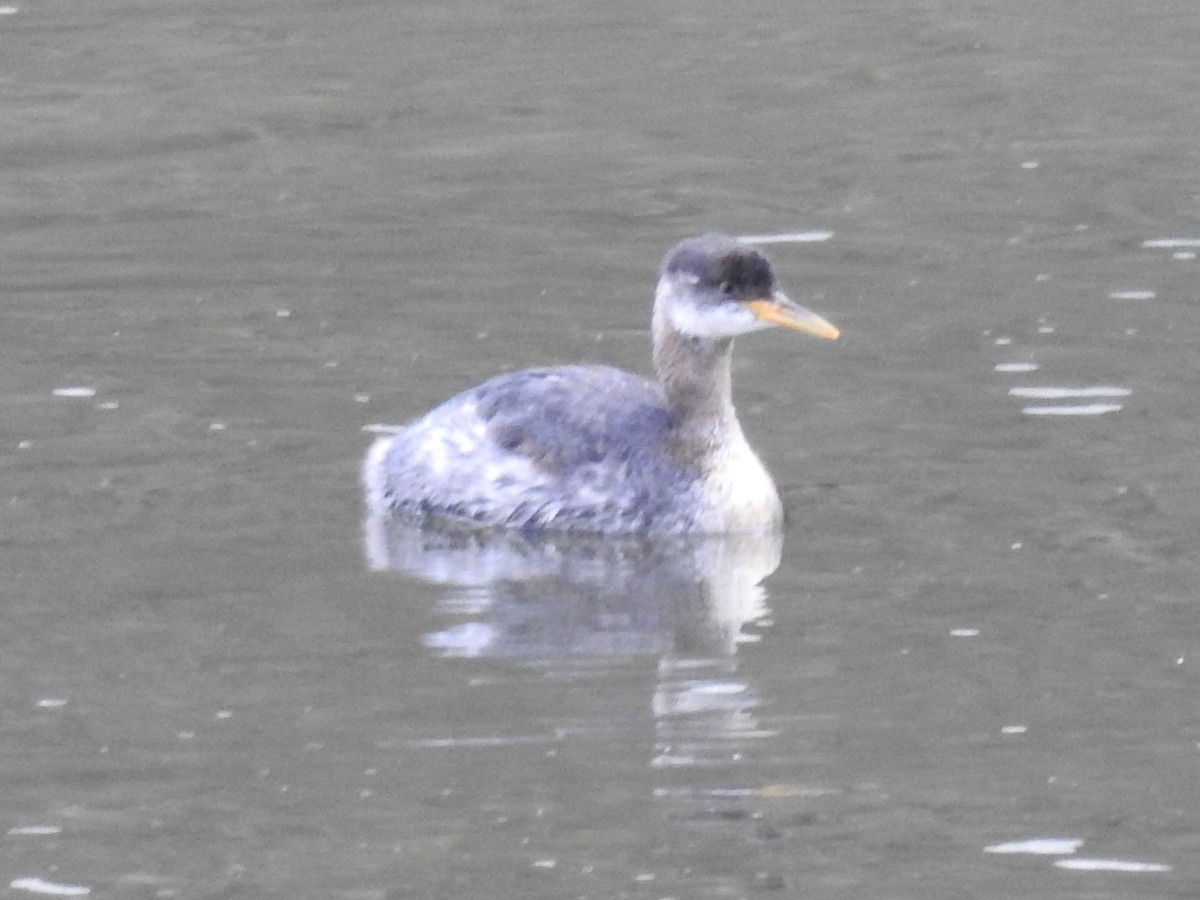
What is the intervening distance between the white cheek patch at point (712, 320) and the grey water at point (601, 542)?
2.66 ft

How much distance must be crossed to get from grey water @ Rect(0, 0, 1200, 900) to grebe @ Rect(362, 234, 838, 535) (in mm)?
185

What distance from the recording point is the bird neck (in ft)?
41.3

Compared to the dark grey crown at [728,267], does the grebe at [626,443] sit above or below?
below

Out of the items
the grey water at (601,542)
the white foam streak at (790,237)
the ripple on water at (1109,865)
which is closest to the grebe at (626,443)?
the grey water at (601,542)

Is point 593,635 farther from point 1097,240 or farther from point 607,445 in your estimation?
point 1097,240

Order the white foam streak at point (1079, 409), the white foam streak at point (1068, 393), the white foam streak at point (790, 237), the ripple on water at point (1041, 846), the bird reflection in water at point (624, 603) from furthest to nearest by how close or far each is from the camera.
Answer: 1. the white foam streak at point (790, 237)
2. the white foam streak at point (1068, 393)
3. the white foam streak at point (1079, 409)
4. the bird reflection in water at point (624, 603)
5. the ripple on water at point (1041, 846)

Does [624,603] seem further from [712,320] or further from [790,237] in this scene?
[790,237]

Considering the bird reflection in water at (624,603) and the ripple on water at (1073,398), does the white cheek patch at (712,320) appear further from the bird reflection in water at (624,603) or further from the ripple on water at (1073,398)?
the ripple on water at (1073,398)

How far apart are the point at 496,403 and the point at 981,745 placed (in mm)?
3860

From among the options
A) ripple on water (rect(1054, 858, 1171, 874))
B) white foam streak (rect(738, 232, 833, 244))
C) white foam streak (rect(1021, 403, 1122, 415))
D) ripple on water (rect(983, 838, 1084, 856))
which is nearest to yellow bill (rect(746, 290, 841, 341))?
white foam streak (rect(1021, 403, 1122, 415))

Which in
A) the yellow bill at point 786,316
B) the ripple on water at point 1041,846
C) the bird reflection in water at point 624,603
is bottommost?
the bird reflection in water at point 624,603

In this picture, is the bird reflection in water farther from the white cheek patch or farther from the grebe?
the white cheek patch

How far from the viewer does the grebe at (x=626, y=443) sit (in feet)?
40.4

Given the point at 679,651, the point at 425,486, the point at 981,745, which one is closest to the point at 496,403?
the point at 425,486
